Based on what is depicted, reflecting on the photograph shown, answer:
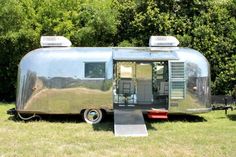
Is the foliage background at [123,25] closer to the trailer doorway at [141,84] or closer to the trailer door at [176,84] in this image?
the trailer doorway at [141,84]

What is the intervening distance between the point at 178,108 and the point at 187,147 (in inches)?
141

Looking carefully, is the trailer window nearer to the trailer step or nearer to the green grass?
the green grass

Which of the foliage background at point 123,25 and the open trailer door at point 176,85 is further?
the foliage background at point 123,25

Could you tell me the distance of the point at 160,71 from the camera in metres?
16.6

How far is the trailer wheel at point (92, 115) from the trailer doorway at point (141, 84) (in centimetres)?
102

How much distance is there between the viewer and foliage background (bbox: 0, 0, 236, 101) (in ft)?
63.8

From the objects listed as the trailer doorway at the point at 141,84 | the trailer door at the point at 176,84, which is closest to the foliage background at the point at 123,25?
the trailer doorway at the point at 141,84

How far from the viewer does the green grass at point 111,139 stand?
429 inches

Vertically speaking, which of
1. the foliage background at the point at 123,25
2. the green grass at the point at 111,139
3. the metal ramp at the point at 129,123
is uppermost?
the foliage background at the point at 123,25

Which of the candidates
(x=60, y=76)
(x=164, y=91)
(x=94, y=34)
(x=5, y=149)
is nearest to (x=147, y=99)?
(x=164, y=91)

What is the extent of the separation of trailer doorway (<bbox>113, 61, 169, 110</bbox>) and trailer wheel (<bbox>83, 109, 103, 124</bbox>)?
102cm

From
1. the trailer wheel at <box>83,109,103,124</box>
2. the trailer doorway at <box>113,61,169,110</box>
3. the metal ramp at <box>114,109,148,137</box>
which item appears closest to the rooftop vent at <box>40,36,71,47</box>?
the trailer doorway at <box>113,61,169,110</box>

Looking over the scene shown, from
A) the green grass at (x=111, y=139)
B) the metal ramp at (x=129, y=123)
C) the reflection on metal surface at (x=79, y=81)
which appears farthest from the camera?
the reflection on metal surface at (x=79, y=81)

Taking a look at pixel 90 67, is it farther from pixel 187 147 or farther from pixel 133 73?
pixel 187 147
